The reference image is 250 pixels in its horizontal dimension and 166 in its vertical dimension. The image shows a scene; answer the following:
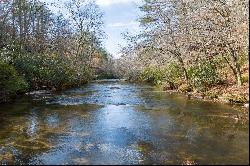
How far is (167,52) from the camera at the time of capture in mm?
36125

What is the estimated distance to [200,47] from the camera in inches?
1208

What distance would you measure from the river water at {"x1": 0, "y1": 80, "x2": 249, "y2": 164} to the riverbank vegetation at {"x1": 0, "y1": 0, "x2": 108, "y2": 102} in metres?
9.69

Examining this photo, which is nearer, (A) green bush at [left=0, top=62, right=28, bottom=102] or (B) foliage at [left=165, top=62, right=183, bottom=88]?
(A) green bush at [left=0, top=62, right=28, bottom=102]

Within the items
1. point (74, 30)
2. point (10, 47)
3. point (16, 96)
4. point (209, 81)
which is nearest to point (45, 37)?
point (74, 30)

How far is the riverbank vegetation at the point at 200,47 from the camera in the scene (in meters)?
25.4

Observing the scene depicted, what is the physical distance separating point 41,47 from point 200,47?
35541mm

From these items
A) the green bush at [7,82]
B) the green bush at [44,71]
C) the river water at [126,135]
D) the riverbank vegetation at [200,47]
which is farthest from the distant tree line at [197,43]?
the green bush at [7,82]

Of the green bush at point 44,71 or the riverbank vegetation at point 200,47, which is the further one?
the green bush at point 44,71

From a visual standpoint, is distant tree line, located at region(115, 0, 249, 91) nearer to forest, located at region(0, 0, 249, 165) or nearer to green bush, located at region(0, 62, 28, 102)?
forest, located at region(0, 0, 249, 165)

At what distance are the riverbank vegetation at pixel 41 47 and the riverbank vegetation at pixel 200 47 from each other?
9.24 metres

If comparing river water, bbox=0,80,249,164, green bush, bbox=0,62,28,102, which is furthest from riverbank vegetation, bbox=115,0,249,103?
green bush, bbox=0,62,28,102

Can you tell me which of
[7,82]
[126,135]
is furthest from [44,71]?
[126,135]

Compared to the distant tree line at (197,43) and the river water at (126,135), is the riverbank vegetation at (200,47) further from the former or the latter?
the river water at (126,135)

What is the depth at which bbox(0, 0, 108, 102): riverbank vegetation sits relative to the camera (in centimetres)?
3556
